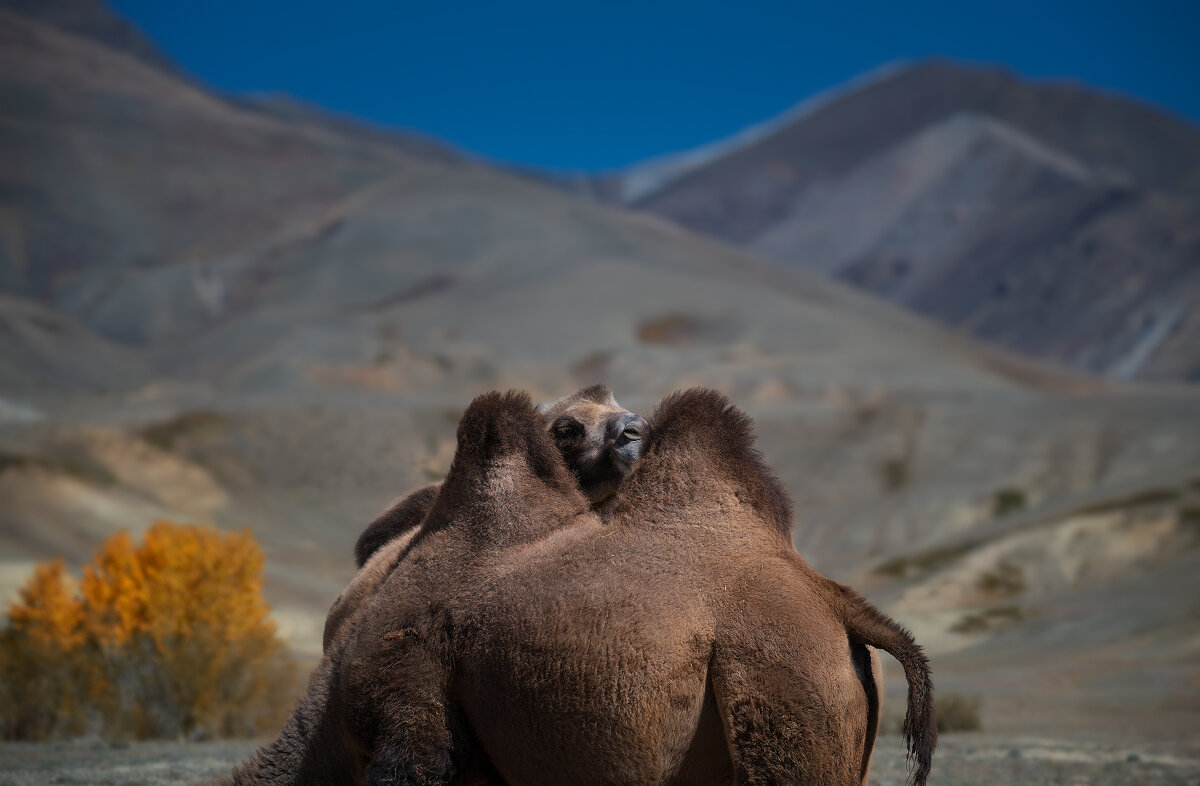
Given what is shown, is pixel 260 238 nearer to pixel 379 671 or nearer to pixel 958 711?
pixel 958 711

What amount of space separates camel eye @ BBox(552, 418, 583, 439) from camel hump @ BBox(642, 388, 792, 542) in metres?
1.10

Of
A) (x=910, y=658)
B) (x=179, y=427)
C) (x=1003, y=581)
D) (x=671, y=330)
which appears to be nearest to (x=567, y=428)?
(x=910, y=658)

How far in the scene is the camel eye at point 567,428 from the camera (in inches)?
237

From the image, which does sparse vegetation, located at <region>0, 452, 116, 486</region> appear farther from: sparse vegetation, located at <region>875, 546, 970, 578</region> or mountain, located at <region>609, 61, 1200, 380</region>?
mountain, located at <region>609, 61, 1200, 380</region>

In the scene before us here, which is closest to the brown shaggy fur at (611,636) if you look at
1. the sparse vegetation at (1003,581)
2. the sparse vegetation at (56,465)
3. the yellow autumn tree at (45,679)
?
the yellow autumn tree at (45,679)

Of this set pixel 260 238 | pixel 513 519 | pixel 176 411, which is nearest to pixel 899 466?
pixel 176 411

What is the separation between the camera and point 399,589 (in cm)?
500

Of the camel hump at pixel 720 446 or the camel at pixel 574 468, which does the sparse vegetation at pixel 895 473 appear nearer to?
the camel at pixel 574 468

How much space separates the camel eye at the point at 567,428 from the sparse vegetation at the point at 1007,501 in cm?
4575

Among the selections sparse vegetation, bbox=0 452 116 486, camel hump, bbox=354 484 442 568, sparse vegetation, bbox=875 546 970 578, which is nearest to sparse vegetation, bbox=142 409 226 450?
sparse vegetation, bbox=0 452 116 486

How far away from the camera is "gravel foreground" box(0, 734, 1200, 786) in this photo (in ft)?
29.1

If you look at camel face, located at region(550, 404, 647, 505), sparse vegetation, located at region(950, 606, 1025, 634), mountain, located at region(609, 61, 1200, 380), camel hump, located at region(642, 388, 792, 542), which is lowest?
camel hump, located at region(642, 388, 792, 542)

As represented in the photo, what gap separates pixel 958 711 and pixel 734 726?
1498cm

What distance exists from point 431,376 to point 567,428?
235 ft
